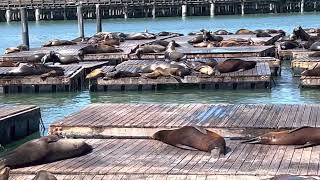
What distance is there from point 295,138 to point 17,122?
387cm

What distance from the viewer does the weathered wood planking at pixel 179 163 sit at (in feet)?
19.2

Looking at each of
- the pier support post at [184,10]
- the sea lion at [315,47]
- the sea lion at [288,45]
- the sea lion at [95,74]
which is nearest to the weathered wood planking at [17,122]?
the sea lion at [95,74]

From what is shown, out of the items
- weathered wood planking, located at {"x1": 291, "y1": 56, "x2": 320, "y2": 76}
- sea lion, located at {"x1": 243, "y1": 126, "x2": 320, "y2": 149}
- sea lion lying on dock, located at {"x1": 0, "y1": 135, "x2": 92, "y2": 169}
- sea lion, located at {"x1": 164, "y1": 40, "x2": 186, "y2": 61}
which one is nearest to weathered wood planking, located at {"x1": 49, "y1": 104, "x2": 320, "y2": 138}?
sea lion, located at {"x1": 243, "y1": 126, "x2": 320, "y2": 149}

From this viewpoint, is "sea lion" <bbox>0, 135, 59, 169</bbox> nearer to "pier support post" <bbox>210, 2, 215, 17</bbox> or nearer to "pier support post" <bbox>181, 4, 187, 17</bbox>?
"pier support post" <bbox>181, 4, 187, 17</bbox>

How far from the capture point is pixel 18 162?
6.22 meters

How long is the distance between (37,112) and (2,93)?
4.75 m

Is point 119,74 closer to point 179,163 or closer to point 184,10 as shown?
point 179,163

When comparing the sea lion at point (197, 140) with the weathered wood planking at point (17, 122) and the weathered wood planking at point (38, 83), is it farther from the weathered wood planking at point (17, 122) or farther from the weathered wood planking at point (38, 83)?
the weathered wood planking at point (38, 83)

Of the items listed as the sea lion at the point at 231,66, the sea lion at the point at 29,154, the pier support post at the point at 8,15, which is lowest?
the pier support post at the point at 8,15

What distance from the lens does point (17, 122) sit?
8.96m

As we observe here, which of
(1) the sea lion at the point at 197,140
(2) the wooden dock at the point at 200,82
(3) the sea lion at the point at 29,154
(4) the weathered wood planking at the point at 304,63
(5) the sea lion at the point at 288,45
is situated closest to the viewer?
(3) the sea lion at the point at 29,154

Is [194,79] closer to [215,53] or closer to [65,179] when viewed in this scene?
[215,53]

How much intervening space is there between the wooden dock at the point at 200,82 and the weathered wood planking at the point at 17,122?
4073mm

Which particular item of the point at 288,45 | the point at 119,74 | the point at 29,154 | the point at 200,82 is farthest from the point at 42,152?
the point at 288,45
